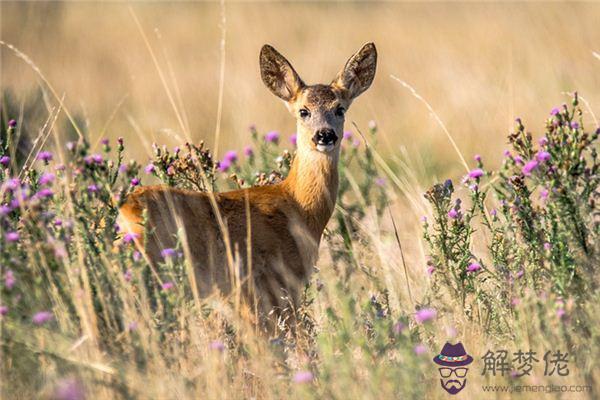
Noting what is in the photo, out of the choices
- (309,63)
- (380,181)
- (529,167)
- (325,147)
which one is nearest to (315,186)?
(325,147)

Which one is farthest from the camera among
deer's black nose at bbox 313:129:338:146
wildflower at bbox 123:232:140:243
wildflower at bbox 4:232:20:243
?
deer's black nose at bbox 313:129:338:146

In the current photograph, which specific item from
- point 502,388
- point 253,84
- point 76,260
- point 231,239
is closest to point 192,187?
point 231,239

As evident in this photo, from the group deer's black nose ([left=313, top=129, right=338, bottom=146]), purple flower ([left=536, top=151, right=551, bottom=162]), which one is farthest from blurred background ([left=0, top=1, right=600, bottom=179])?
purple flower ([left=536, top=151, right=551, bottom=162])

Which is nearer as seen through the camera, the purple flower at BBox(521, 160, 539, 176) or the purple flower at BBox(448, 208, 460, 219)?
the purple flower at BBox(521, 160, 539, 176)

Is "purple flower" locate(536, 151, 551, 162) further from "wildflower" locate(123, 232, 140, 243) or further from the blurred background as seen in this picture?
the blurred background

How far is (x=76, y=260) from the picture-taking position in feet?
15.6

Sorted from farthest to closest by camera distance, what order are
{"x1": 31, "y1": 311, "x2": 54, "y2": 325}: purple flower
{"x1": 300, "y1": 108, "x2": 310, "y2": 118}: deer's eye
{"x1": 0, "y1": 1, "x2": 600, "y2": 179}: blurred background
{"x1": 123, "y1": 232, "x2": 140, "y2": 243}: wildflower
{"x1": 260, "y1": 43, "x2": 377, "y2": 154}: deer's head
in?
1. {"x1": 0, "y1": 1, "x2": 600, "y2": 179}: blurred background
2. {"x1": 300, "y1": 108, "x2": 310, "y2": 118}: deer's eye
3. {"x1": 260, "y1": 43, "x2": 377, "y2": 154}: deer's head
4. {"x1": 123, "y1": 232, "x2": 140, "y2": 243}: wildflower
5. {"x1": 31, "y1": 311, "x2": 54, "y2": 325}: purple flower

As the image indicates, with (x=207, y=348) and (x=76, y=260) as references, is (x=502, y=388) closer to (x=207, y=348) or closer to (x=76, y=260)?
(x=207, y=348)

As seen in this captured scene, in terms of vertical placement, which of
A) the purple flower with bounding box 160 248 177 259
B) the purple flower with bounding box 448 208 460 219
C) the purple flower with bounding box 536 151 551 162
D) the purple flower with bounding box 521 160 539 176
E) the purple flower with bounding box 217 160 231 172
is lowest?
the purple flower with bounding box 160 248 177 259

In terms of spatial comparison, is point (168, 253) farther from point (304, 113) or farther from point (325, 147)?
point (304, 113)

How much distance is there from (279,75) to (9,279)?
282cm

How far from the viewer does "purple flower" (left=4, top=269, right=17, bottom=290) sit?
14.1ft

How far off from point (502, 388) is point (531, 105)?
8.70m

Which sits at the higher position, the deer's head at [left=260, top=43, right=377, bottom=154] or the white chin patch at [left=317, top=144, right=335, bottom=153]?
the deer's head at [left=260, top=43, right=377, bottom=154]
